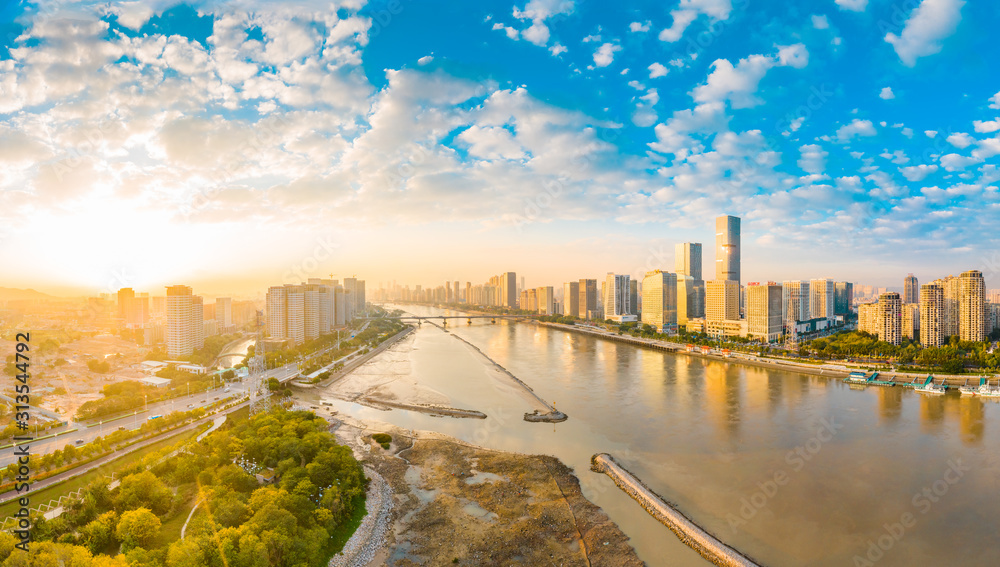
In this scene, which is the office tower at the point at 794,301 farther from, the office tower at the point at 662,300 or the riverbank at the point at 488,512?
the riverbank at the point at 488,512

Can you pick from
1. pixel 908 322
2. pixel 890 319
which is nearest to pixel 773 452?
Result: pixel 890 319

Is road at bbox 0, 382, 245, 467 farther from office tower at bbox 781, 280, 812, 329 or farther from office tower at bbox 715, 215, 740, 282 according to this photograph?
office tower at bbox 715, 215, 740, 282

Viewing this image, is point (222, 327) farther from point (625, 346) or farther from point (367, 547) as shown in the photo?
point (367, 547)

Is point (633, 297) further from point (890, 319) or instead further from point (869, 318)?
point (890, 319)

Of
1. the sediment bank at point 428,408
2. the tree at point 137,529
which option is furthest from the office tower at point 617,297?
the tree at point 137,529

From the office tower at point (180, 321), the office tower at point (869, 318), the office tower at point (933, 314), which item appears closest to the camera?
the office tower at point (180, 321)
